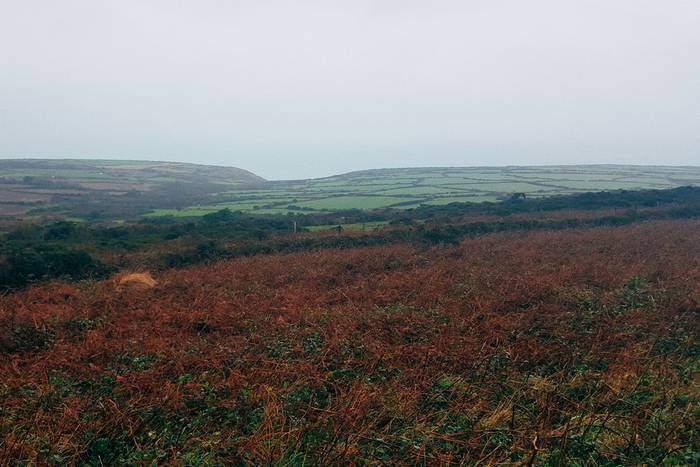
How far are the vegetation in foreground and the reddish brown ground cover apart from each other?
30mm

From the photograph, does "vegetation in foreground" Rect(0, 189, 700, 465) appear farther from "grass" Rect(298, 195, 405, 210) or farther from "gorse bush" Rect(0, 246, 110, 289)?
"grass" Rect(298, 195, 405, 210)

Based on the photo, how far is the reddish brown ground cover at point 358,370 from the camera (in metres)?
4.06

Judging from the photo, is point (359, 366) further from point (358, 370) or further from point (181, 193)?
point (181, 193)

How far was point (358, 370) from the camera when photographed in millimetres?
6020

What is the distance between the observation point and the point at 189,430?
4547 mm

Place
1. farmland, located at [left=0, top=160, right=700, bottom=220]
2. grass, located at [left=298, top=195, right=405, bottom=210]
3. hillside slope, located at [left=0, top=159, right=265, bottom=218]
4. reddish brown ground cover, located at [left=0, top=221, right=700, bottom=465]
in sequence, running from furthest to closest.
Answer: hillside slope, located at [left=0, top=159, right=265, bottom=218] < grass, located at [left=298, top=195, right=405, bottom=210] < farmland, located at [left=0, top=160, right=700, bottom=220] < reddish brown ground cover, located at [left=0, top=221, right=700, bottom=465]

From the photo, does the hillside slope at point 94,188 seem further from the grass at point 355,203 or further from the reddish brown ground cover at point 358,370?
the reddish brown ground cover at point 358,370

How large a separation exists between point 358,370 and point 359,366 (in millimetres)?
106

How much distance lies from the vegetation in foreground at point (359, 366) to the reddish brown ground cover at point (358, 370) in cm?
3

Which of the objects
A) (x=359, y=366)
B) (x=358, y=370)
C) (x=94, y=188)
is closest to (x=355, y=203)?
(x=94, y=188)

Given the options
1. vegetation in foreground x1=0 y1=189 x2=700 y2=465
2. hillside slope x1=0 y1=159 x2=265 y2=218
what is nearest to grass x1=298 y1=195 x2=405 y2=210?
hillside slope x1=0 y1=159 x2=265 y2=218

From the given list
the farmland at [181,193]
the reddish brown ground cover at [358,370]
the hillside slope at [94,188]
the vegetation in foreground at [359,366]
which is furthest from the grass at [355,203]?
the reddish brown ground cover at [358,370]

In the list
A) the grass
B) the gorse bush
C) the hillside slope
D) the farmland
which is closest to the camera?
the gorse bush

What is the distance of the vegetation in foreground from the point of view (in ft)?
13.3
